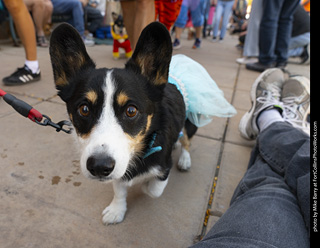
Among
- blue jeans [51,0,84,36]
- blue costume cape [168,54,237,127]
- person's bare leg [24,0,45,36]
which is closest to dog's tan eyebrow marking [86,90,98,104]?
blue costume cape [168,54,237,127]

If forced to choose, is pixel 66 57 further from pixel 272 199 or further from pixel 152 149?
pixel 272 199

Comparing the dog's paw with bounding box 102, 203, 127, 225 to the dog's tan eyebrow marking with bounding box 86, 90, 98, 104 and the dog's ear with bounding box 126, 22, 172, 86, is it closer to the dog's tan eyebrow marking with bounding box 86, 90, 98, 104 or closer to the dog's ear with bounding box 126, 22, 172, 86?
the dog's tan eyebrow marking with bounding box 86, 90, 98, 104

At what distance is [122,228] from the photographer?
1.55m

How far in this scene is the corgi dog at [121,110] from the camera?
123 centimetres

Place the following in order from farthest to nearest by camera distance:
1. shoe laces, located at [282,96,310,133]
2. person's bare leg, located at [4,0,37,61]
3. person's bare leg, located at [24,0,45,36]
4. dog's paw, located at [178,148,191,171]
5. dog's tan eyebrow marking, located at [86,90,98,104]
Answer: person's bare leg, located at [24,0,45,36] < person's bare leg, located at [4,0,37,61] < shoe laces, located at [282,96,310,133] < dog's paw, located at [178,148,191,171] < dog's tan eyebrow marking, located at [86,90,98,104]

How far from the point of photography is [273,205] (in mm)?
1238

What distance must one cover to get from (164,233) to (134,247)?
208 mm

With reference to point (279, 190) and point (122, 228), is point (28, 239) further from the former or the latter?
point (279, 190)

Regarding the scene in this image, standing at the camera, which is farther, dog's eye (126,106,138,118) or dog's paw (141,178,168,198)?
dog's paw (141,178,168,198)

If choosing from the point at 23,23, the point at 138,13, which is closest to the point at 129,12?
the point at 138,13

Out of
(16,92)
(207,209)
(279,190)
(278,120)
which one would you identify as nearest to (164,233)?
(207,209)

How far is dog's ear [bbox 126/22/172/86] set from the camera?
1412mm
